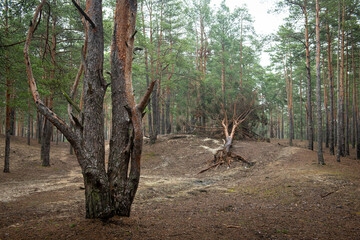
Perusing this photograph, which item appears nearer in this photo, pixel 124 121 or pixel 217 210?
pixel 124 121

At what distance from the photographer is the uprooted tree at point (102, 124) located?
11.9ft

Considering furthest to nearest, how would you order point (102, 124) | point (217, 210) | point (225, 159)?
point (225, 159)
point (217, 210)
point (102, 124)

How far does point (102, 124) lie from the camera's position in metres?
4.10

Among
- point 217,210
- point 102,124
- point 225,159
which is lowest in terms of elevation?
point 217,210

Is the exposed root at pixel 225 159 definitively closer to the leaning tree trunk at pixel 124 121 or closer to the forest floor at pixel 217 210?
the forest floor at pixel 217 210

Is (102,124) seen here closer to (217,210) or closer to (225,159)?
(217,210)

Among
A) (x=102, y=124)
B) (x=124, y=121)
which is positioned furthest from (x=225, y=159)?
(x=102, y=124)

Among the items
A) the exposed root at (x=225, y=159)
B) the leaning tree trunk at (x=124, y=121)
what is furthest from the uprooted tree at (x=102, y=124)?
the exposed root at (x=225, y=159)

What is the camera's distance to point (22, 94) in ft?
34.4

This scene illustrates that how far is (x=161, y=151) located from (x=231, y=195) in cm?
1032

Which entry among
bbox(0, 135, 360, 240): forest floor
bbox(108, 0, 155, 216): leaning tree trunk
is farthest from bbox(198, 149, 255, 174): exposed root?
bbox(108, 0, 155, 216): leaning tree trunk

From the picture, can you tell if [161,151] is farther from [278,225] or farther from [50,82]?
[278,225]

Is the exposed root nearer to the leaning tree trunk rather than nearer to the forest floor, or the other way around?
the forest floor

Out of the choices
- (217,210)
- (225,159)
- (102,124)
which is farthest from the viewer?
(225,159)
